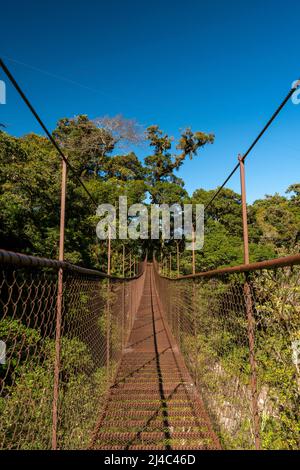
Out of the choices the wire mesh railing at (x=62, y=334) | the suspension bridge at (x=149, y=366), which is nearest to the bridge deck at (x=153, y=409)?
the suspension bridge at (x=149, y=366)

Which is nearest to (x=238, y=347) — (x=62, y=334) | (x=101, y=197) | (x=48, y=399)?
(x=62, y=334)

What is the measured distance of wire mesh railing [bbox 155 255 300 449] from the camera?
1136 millimetres

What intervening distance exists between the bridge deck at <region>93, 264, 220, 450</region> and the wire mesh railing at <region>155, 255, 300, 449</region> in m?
0.12

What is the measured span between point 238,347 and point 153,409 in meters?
0.76

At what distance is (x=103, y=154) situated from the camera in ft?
73.0

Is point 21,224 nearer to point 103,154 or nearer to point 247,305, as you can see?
point 247,305

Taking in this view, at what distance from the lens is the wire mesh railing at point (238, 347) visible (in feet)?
3.73

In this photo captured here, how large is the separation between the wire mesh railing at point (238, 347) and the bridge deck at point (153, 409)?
121 mm

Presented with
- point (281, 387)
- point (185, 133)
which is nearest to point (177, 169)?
point (185, 133)

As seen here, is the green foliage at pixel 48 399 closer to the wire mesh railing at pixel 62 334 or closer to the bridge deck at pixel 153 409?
the wire mesh railing at pixel 62 334

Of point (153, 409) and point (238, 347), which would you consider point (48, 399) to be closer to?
point (153, 409)

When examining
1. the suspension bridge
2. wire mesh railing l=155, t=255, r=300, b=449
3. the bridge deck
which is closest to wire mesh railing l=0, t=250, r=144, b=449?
the suspension bridge

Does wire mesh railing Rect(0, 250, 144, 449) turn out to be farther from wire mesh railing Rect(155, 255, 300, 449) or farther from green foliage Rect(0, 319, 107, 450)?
wire mesh railing Rect(155, 255, 300, 449)

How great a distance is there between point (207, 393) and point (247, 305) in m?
1.04
